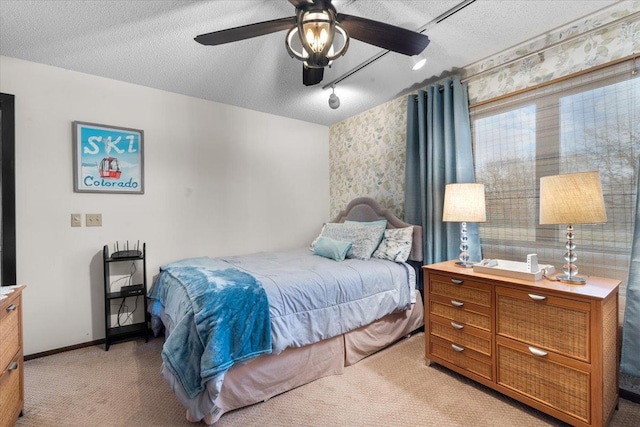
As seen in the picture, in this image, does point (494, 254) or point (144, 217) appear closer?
point (494, 254)

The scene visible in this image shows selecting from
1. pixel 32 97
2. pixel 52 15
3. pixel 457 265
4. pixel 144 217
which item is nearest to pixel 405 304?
pixel 457 265

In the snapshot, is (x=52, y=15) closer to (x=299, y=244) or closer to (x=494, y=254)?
(x=299, y=244)

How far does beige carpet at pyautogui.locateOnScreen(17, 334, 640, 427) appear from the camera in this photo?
168 cm

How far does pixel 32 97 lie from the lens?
2.43 m

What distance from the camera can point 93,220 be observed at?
2656 millimetres

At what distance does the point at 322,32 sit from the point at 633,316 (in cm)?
234

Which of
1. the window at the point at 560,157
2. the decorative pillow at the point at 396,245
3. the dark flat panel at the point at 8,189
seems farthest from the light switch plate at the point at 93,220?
the window at the point at 560,157

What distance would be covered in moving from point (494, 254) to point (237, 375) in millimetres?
2176

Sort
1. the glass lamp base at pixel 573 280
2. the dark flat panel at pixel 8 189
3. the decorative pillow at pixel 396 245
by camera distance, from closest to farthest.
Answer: the glass lamp base at pixel 573 280 → the dark flat panel at pixel 8 189 → the decorative pillow at pixel 396 245

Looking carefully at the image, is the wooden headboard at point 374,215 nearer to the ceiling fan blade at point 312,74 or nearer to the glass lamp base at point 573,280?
the glass lamp base at point 573,280

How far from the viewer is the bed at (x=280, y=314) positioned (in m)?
1.59

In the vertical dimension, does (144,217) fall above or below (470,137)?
below

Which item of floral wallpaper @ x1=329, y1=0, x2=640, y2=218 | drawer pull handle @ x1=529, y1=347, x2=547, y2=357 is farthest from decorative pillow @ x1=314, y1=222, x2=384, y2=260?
drawer pull handle @ x1=529, y1=347, x2=547, y2=357

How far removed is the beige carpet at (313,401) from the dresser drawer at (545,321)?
0.44 m
